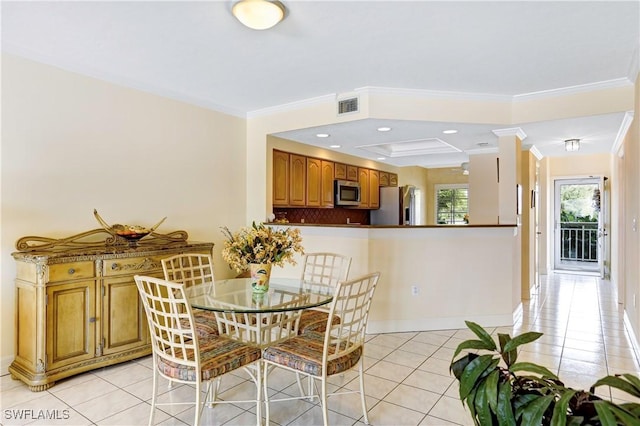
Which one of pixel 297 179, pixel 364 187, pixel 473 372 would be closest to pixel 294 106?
pixel 297 179

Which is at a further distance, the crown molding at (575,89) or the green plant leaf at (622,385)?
the crown molding at (575,89)

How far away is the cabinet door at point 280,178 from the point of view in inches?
200

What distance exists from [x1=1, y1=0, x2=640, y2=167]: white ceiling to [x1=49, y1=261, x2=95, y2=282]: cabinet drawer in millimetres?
1698

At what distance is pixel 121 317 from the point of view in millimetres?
3160

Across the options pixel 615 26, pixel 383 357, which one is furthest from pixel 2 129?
pixel 615 26

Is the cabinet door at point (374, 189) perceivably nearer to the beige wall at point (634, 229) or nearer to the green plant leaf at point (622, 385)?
the beige wall at point (634, 229)

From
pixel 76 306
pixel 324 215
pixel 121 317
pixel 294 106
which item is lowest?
pixel 121 317

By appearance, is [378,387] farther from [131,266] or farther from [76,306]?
[76,306]

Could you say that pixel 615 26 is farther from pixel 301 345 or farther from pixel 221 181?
pixel 221 181

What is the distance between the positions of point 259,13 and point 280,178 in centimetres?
292

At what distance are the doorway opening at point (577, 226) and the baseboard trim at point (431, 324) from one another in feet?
15.7

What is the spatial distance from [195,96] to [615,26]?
3742mm

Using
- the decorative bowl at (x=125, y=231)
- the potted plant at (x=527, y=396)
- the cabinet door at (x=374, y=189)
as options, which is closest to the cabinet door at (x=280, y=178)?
the decorative bowl at (x=125, y=231)

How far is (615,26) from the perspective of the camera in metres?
2.62
